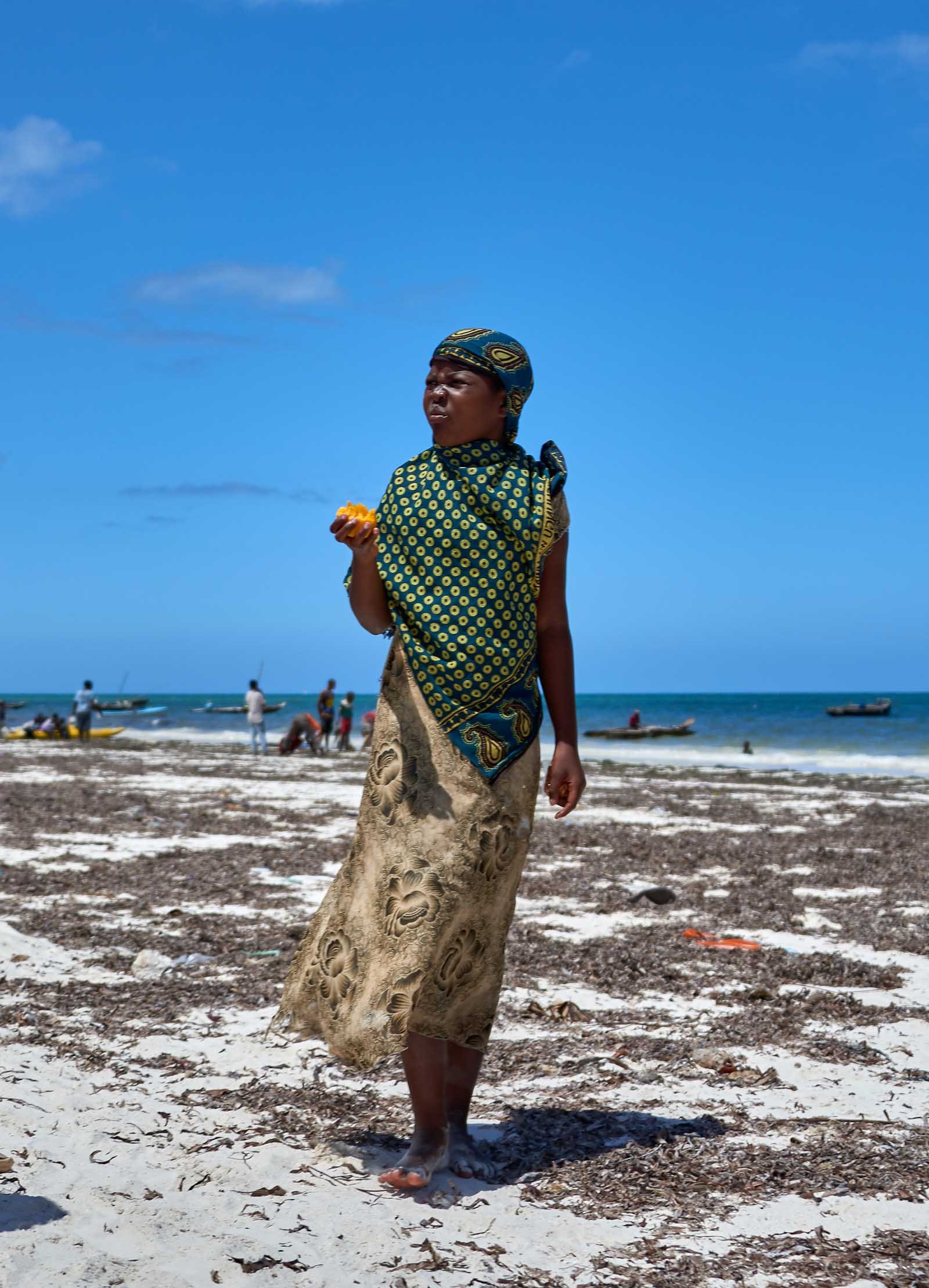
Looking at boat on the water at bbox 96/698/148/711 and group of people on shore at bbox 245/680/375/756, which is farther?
boat on the water at bbox 96/698/148/711

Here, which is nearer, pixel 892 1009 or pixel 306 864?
pixel 892 1009

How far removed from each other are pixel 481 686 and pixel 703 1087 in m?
1.90

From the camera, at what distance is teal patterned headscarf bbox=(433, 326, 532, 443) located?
3281mm

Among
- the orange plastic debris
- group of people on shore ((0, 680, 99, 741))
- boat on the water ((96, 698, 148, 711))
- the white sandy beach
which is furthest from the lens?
boat on the water ((96, 698, 148, 711))

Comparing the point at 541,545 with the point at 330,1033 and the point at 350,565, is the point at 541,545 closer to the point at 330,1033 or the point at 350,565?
the point at 350,565

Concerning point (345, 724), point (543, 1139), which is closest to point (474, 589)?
point (543, 1139)

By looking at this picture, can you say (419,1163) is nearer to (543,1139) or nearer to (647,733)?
(543,1139)

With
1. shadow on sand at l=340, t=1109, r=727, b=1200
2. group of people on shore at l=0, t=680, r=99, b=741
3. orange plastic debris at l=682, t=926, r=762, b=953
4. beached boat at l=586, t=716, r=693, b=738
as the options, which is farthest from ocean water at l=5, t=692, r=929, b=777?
shadow on sand at l=340, t=1109, r=727, b=1200

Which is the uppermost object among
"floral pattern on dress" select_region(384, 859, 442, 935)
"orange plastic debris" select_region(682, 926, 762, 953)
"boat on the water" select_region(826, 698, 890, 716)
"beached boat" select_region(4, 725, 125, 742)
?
"boat on the water" select_region(826, 698, 890, 716)

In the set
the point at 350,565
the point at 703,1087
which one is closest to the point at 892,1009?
the point at 703,1087

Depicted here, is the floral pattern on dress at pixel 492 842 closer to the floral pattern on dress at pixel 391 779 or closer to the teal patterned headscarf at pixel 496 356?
the floral pattern on dress at pixel 391 779

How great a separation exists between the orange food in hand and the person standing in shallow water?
2 centimetres

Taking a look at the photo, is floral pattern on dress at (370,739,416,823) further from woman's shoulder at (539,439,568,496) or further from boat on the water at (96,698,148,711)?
boat on the water at (96,698,148,711)

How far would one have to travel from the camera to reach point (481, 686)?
323 cm
